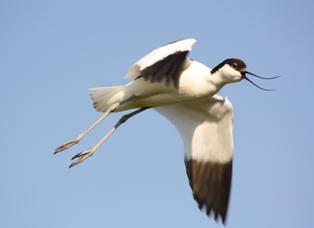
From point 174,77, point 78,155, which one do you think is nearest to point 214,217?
point 78,155

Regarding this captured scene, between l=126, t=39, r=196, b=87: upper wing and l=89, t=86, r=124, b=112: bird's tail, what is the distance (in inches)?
33.5

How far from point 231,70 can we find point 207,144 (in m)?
1.91

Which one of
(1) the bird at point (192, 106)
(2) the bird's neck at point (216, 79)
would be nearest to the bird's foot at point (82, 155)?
(1) the bird at point (192, 106)

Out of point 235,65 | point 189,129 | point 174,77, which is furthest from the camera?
point 189,129

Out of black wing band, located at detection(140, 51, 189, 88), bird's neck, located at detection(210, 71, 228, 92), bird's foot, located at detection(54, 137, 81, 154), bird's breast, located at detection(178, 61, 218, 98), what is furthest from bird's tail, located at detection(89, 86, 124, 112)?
black wing band, located at detection(140, 51, 189, 88)

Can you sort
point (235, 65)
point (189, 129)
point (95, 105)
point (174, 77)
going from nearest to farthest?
point (174, 77)
point (235, 65)
point (95, 105)
point (189, 129)

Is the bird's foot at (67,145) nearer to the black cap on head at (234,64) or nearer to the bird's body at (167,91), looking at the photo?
the bird's body at (167,91)

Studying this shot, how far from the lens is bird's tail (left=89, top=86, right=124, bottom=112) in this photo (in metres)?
11.5

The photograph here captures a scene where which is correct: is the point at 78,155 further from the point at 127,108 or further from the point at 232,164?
the point at 232,164

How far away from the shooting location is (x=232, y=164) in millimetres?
12281

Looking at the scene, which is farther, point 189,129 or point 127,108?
point 189,129

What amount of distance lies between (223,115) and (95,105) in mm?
2079

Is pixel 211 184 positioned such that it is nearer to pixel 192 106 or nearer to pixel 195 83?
pixel 192 106

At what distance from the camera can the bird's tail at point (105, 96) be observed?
11477 mm
